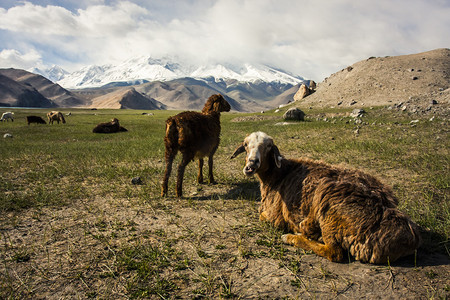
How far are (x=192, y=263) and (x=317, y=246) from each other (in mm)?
2248

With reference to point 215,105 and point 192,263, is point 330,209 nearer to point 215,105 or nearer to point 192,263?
point 192,263

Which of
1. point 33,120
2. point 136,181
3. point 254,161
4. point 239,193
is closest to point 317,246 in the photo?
point 254,161

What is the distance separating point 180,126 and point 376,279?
17.6ft

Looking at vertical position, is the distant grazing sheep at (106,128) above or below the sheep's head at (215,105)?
below

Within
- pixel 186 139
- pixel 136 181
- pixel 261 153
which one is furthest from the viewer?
pixel 136 181

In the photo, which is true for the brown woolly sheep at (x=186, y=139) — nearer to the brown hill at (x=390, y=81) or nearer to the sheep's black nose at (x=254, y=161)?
the sheep's black nose at (x=254, y=161)

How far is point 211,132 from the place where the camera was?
773 cm

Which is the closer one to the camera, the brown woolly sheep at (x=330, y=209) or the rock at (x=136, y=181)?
the brown woolly sheep at (x=330, y=209)

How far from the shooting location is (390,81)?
142 feet

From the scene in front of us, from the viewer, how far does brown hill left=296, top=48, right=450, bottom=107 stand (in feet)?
128

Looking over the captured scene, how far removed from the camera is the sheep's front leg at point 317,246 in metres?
3.92

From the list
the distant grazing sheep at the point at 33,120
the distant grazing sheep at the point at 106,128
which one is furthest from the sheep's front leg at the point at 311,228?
the distant grazing sheep at the point at 33,120

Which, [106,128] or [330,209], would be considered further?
[106,128]

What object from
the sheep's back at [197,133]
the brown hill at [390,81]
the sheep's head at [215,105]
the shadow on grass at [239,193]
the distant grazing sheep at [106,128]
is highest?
the brown hill at [390,81]
